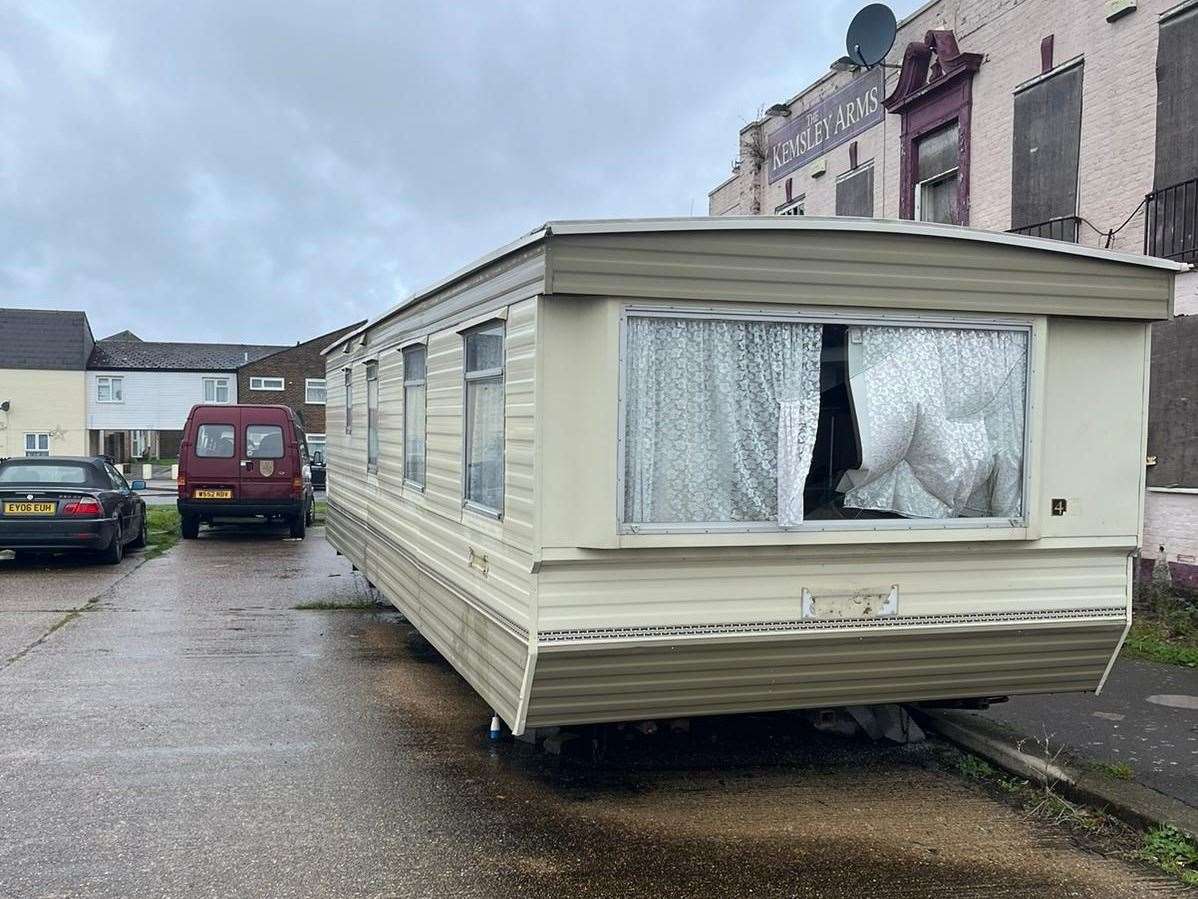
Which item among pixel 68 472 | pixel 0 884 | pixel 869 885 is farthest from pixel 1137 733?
pixel 68 472

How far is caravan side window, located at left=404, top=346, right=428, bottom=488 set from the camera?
699 centimetres

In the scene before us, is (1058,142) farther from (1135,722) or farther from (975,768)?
(975,768)

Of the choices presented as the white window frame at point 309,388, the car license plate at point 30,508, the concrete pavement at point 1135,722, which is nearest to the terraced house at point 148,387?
the white window frame at point 309,388

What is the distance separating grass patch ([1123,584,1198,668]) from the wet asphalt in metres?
2.80

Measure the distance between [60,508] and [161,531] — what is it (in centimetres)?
562

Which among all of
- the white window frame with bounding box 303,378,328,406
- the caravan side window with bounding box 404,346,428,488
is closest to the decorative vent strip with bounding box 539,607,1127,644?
the caravan side window with bounding box 404,346,428,488

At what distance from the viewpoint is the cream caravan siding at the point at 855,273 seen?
4480 mm

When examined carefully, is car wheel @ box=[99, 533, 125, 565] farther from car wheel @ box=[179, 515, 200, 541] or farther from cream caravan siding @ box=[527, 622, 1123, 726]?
cream caravan siding @ box=[527, 622, 1123, 726]

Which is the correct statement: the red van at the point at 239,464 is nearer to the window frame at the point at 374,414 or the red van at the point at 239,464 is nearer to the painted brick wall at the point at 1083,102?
the window frame at the point at 374,414

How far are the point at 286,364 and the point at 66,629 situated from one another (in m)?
45.2

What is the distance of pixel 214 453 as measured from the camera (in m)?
16.5

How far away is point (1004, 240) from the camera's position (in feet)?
16.1

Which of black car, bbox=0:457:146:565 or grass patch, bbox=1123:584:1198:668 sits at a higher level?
black car, bbox=0:457:146:565

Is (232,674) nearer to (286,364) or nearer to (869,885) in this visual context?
(869,885)
